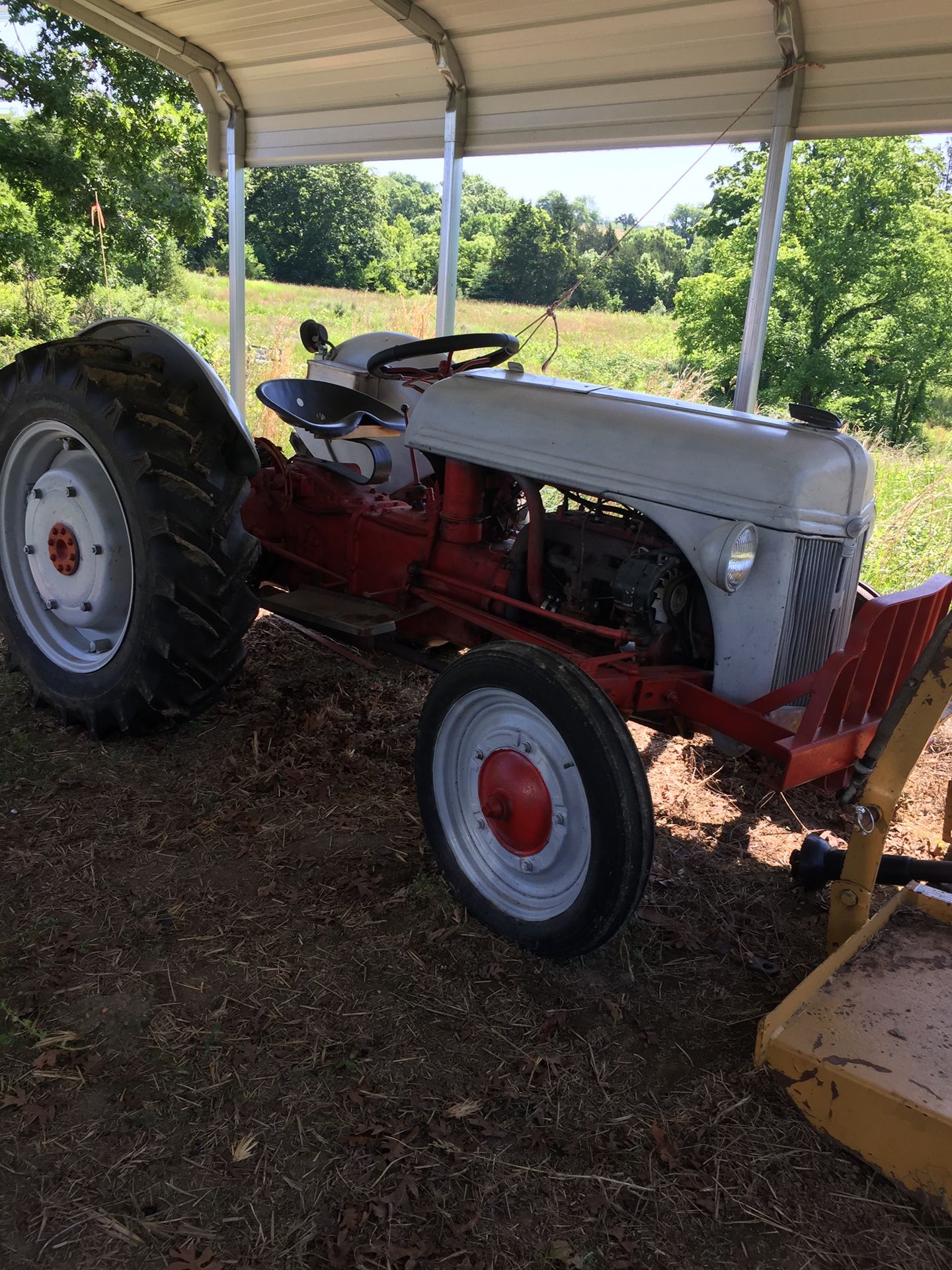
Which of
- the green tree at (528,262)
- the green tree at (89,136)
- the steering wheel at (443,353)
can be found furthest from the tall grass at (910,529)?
the green tree at (528,262)

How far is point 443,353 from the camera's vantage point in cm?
332

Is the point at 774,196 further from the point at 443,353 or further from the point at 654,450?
the point at 654,450

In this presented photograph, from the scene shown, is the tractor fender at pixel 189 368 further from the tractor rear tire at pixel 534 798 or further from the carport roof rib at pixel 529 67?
the carport roof rib at pixel 529 67

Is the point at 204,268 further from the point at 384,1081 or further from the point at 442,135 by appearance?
the point at 384,1081

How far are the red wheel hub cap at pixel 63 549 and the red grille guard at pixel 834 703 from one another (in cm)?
219

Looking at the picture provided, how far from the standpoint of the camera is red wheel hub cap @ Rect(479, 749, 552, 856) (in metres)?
2.43

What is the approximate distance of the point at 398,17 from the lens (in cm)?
530

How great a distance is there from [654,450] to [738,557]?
0.41 m

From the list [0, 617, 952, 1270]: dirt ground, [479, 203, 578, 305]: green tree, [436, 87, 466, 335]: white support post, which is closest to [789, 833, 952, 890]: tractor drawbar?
[0, 617, 952, 1270]: dirt ground

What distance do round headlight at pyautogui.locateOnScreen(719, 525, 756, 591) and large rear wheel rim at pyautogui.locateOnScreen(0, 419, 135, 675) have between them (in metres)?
1.96

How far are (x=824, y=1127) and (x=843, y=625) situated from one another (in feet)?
4.25

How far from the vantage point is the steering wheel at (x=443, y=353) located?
10.6 feet

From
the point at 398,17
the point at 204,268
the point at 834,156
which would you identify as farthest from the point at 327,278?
the point at 398,17

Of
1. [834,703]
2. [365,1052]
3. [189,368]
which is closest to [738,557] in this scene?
[834,703]
